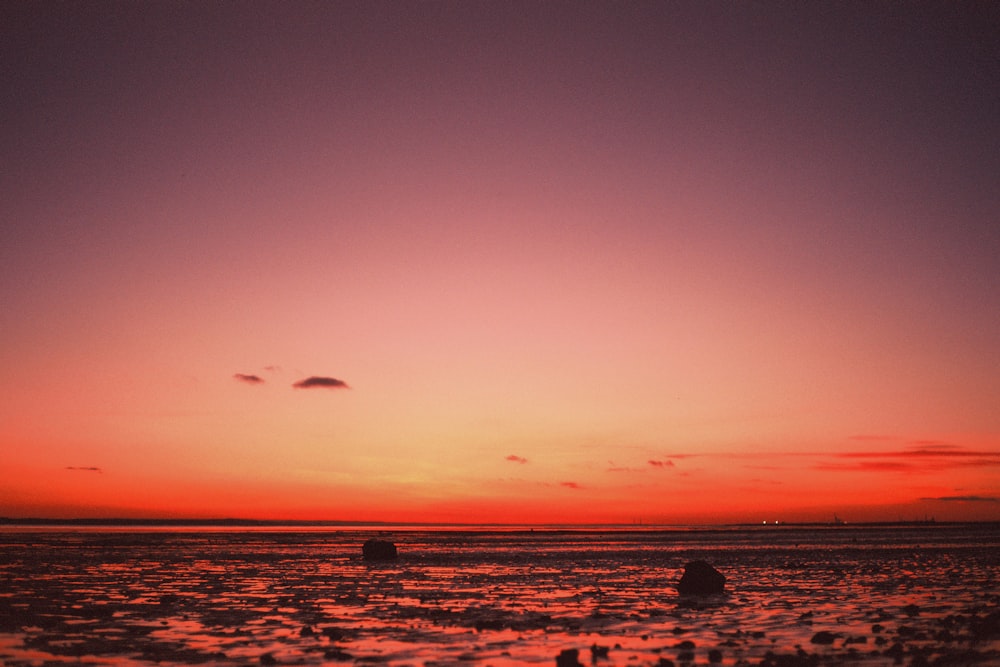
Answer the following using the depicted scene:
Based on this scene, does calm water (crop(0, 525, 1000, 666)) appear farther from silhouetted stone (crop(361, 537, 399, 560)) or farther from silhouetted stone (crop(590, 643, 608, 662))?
silhouetted stone (crop(361, 537, 399, 560))

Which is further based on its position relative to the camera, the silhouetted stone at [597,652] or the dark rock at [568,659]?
the silhouetted stone at [597,652]

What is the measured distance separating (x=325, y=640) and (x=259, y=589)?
1771 centimetres

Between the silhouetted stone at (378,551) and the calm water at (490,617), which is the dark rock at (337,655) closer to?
the calm water at (490,617)

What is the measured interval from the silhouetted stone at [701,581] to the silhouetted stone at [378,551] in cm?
3329

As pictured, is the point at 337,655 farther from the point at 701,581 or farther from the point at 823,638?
the point at 701,581

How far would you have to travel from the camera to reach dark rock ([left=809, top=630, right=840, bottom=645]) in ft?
67.9

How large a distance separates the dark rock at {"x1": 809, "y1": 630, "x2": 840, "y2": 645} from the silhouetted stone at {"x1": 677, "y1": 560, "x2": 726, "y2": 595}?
13.2m

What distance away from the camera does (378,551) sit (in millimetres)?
64000

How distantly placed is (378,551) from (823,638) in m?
47.4

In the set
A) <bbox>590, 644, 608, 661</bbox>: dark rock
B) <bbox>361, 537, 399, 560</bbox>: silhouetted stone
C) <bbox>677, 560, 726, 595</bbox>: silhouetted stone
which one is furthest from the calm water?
<bbox>361, 537, 399, 560</bbox>: silhouetted stone

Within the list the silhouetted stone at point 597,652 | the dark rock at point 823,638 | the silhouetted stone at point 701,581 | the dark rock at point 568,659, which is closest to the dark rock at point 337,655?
the dark rock at point 568,659

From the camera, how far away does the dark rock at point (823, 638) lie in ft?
67.9

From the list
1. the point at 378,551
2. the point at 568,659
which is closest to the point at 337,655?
the point at 568,659

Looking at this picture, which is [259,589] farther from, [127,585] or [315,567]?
[315,567]
